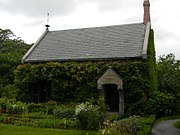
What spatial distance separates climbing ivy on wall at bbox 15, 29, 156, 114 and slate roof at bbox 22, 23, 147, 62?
837mm

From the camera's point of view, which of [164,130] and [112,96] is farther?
[112,96]

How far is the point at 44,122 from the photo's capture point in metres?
18.2

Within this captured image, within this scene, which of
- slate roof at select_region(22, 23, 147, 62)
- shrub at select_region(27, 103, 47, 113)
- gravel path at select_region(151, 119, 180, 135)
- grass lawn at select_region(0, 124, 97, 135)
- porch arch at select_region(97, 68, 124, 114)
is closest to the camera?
grass lawn at select_region(0, 124, 97, 135)

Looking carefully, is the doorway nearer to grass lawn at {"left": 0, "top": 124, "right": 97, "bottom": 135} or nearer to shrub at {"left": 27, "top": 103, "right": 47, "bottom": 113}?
shrub at {"left": 27, "top": 103, "right": 47, "bottom": 113}

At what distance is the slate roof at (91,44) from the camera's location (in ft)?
85.5

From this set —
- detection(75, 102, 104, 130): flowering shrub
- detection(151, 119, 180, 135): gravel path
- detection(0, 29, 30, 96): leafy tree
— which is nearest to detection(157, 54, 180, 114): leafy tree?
detection(151, 119, 180, 135): gravel path

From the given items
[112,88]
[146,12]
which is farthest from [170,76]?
[112,88]

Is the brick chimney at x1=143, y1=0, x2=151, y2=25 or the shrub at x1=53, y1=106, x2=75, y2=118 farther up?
the brick chimney at x1=143, y1=0, x2=151, y2=25

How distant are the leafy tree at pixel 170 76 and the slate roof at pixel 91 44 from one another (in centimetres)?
741

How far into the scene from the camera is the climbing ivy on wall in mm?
23906

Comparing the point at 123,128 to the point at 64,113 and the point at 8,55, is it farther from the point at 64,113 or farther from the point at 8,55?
the point at 8,55

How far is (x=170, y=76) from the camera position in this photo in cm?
3378

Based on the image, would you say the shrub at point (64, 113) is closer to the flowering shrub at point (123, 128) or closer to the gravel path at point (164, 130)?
the gravel path at point (164, 130)

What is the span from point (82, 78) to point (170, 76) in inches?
507
